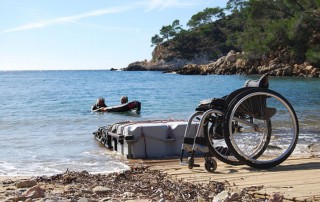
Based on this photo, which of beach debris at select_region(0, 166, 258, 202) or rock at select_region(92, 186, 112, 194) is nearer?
beach debris at select_region(0, 166, 258, 202)

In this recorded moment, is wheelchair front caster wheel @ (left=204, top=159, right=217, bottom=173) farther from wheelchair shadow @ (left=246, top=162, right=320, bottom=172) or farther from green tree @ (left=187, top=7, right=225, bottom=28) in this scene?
green tree @ (left=187, top=7, right=225, bottom=28)

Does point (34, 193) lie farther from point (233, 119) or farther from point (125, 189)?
A: point (233, 119)

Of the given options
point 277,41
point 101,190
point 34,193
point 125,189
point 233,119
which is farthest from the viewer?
point 277,41

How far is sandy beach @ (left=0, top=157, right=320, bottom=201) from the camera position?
193 inches

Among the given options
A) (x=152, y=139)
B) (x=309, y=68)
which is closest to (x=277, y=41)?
(x=309, y=68)

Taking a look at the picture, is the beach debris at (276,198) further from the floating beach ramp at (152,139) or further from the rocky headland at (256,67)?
the rocky headland at (256,67)

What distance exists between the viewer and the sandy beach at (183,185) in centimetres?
490

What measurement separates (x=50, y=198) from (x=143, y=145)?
3.49 m

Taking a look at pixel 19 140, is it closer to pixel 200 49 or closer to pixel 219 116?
pixel 219 116

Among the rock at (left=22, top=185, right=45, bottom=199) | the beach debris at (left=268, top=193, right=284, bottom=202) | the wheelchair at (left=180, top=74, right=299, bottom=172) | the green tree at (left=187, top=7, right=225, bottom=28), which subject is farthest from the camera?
the green tree at (left=187, top=7, right=225, bottom=28)

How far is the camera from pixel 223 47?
421ft

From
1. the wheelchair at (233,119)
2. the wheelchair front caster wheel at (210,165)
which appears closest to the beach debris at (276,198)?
the wheelchair at (233,119)

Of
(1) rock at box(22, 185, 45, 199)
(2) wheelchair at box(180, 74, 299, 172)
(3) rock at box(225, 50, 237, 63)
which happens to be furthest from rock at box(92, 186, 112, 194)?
(3) rock at box(225, 50, 237, 63)

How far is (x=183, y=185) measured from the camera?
5469 mm
